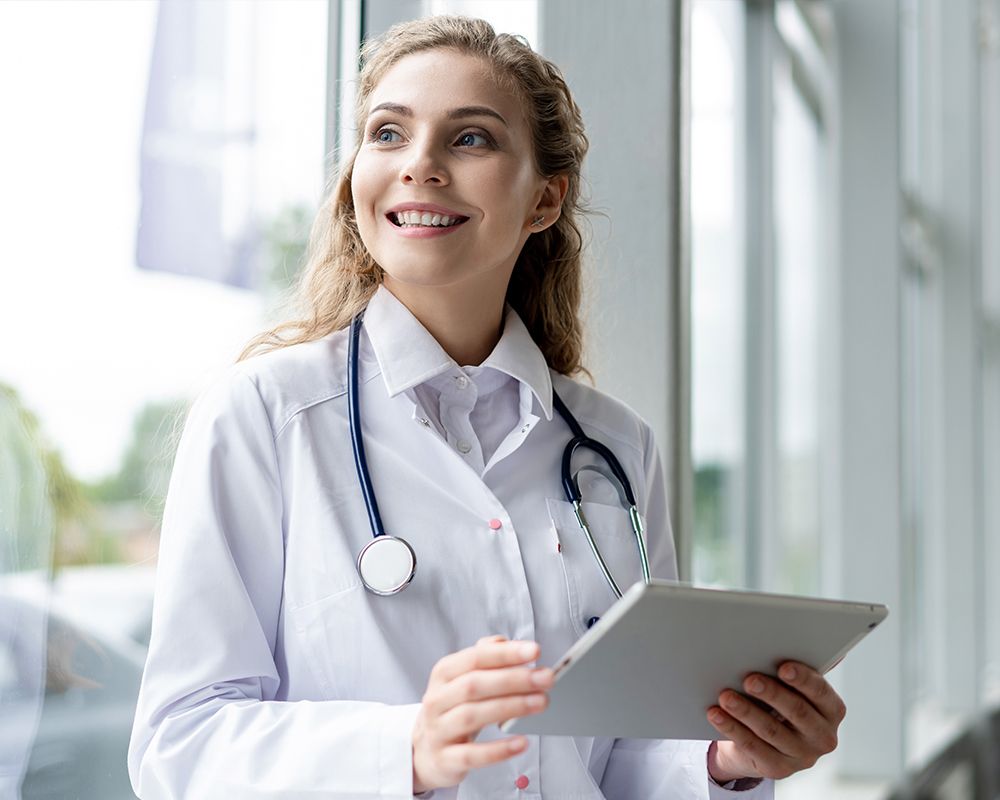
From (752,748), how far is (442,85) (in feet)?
2.57

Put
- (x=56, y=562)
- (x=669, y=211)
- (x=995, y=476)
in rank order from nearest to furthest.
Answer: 1. (x=56, y=562)
2. (x=669, y=211)
3. (x=995, y=476)

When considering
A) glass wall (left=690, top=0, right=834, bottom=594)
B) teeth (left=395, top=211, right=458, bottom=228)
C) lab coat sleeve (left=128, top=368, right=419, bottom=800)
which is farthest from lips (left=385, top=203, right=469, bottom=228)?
glass wall (left=690, top=0, right=834, bottom=594)

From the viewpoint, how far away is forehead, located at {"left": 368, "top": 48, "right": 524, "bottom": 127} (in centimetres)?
127

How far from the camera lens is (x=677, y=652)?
0.96 m

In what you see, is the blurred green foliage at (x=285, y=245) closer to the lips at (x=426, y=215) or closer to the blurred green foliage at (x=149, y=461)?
the blurred green foliage at (x=149, y=461)

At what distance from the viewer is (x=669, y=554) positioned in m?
1.52

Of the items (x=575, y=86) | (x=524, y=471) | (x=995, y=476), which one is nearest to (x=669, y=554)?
(x=524, y=471)

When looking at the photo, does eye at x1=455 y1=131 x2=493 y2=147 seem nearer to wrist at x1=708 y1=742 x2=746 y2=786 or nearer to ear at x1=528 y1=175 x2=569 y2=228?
ear at x1=528 y1=175 x2=569 y2=228

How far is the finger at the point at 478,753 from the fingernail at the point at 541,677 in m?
0.05

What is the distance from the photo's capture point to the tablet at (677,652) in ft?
2.92

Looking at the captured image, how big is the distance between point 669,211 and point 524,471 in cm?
79

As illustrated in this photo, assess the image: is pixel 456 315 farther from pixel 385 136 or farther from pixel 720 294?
pixel 720 294

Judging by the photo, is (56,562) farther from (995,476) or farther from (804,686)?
(995,476)

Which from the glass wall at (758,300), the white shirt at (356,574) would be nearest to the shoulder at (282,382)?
the white shirt at (356,574)
